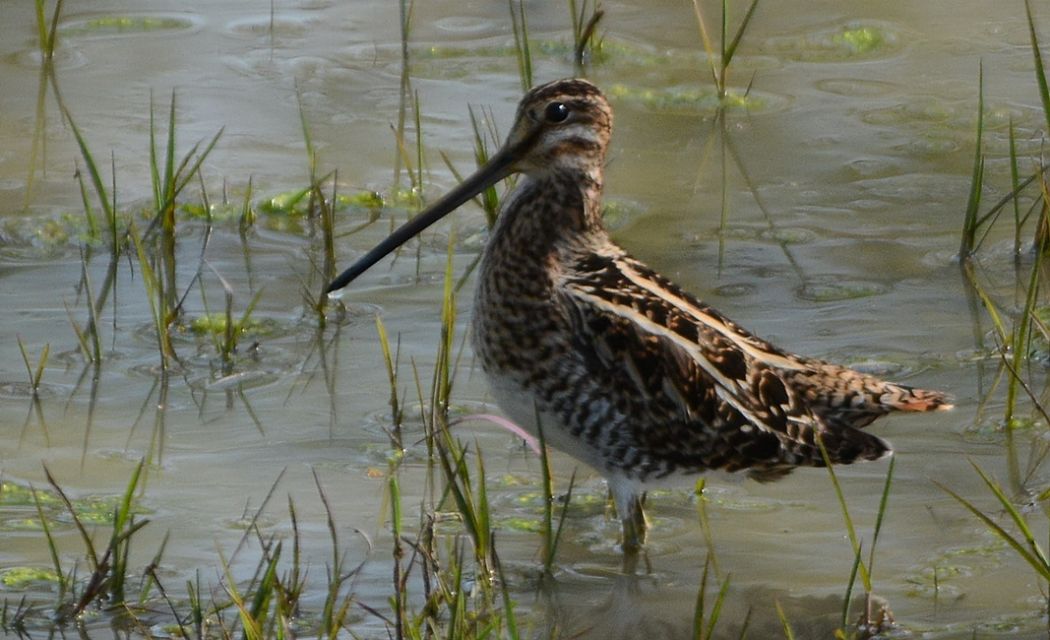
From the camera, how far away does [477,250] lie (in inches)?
234

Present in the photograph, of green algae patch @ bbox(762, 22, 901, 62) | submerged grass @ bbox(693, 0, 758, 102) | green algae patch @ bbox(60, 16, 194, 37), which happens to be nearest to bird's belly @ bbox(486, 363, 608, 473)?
submerged grass @ bbox(693, 0, 758, 102)

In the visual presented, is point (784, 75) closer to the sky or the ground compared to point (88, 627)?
closer to the sky

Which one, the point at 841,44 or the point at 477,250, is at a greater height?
the point at 841,44

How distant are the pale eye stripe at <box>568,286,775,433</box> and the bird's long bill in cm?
55

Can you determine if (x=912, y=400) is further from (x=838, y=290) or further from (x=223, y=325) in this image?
(x=223, y=325)

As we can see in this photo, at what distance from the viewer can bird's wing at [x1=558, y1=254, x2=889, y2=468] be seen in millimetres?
4258

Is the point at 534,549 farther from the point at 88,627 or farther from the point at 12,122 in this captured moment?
the point at 12,122

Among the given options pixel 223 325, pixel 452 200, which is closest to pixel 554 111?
pixel 452 200

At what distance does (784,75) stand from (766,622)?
3929 mm

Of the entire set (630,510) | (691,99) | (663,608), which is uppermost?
(691,99)

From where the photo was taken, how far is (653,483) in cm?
430

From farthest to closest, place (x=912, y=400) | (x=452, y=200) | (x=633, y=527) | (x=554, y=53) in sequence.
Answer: (x=554, y=53), (x=452, y=200), (x=912, y=400), (x=633, y=527)

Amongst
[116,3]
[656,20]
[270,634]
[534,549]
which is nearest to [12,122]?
[116,3]

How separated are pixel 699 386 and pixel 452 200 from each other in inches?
35.4
